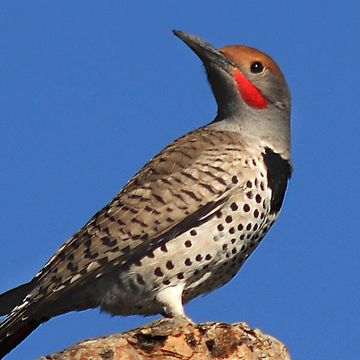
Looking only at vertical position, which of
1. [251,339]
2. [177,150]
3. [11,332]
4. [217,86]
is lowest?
[251,339]

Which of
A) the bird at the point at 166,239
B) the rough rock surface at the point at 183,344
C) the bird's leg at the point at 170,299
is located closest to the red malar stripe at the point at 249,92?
the bird at the point at 166,239

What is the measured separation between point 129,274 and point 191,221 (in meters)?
0.67

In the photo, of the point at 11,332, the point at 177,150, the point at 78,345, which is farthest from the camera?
the point at 177,150

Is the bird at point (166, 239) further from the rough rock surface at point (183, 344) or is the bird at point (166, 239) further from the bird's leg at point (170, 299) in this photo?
the rough rock surface at point (183, 344)

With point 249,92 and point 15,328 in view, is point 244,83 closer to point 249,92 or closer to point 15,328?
point 249,92

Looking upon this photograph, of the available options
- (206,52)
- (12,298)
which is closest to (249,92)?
(206,52)

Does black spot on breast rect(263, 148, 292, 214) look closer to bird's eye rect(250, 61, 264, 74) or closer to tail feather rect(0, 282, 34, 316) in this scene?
bird's eye rect(250, 61, 264, 74)

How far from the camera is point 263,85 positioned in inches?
400

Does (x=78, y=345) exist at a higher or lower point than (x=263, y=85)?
lower

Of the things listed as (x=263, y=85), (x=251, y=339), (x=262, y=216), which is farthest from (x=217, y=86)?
(x=251, y=339)

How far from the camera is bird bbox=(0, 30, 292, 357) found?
28.6ft

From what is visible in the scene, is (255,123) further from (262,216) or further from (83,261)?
(83,261)

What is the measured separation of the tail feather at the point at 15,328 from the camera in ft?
27.8

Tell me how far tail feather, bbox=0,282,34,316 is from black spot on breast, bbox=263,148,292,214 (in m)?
2.20
